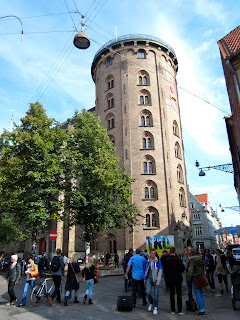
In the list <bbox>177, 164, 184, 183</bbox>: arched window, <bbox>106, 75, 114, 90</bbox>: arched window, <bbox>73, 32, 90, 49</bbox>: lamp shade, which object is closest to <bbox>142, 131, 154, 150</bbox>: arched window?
<bbox>177, 164, 184, 183</bbox>: arched window

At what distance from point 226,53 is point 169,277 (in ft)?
47.8

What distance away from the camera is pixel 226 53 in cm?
1634

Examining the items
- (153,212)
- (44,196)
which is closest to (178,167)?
(153,212)

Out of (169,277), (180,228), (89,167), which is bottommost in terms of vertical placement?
(169,277)

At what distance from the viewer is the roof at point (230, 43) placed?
1585 centimetres

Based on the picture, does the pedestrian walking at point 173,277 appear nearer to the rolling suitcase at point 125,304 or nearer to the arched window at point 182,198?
the rolling suitcase at point 125,304

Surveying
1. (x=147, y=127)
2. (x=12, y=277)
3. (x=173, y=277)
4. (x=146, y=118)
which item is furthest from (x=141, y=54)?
(x=173, y=277)

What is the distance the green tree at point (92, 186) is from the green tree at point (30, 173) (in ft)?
4.17

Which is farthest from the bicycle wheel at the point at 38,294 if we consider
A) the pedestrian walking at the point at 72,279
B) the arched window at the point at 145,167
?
the arched window at the point at 145,167

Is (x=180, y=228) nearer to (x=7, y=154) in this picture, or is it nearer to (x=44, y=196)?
(x=44, y=196)

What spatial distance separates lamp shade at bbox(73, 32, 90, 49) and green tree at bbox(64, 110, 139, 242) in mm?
9433

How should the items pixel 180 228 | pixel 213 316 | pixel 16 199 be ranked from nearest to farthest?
pixel 213 316, pixel 16 199, pixel 180 228

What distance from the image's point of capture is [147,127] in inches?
1319

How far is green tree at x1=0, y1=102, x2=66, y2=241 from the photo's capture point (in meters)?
17.3
